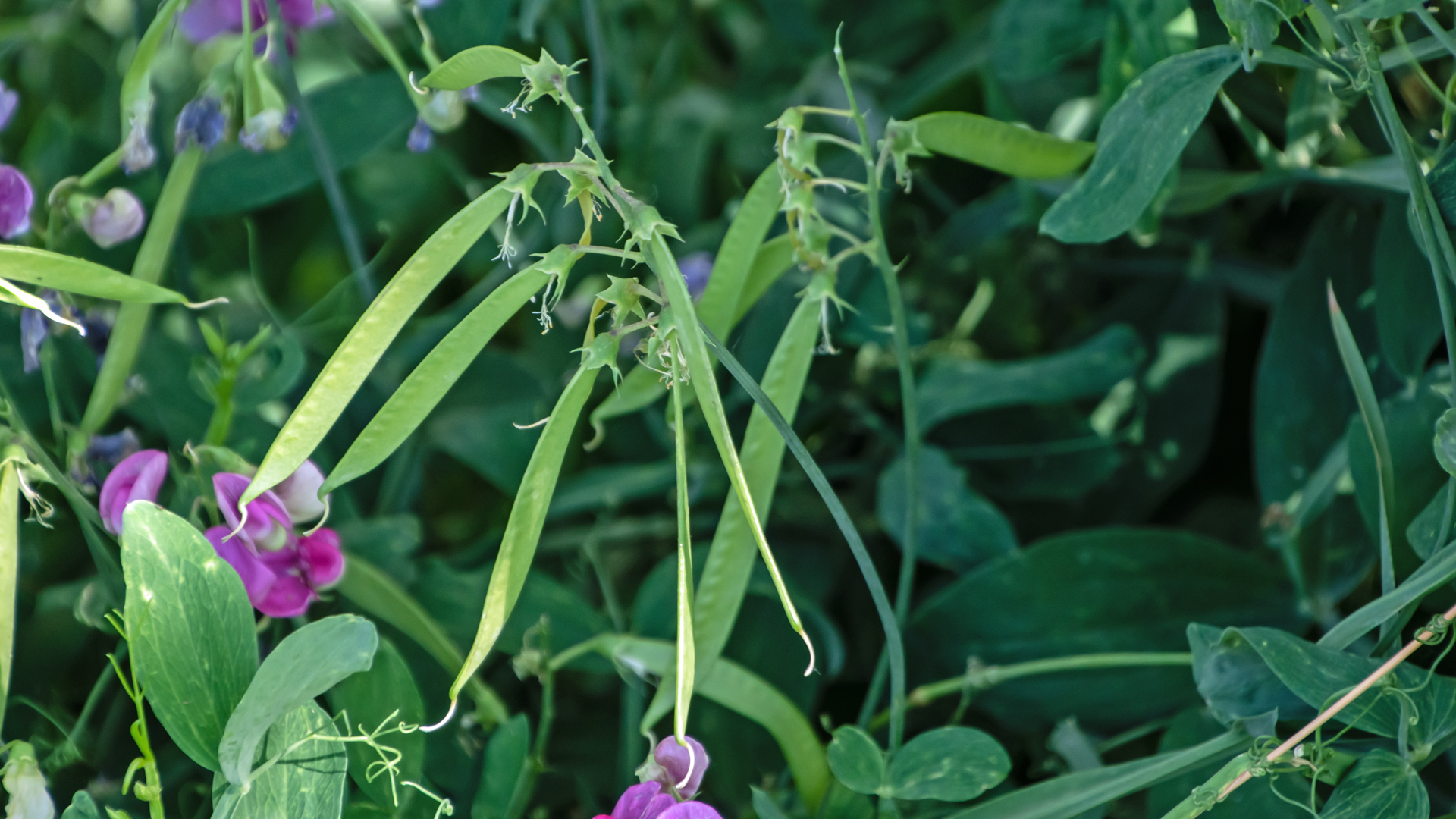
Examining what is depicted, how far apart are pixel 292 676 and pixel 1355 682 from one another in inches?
14.4

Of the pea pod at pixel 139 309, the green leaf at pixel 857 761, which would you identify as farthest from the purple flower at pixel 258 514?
the green leaf at pixel 857 761

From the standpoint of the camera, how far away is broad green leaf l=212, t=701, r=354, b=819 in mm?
345

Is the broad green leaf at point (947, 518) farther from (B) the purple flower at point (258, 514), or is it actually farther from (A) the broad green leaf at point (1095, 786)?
(B) the purple flower at point (258, 514)

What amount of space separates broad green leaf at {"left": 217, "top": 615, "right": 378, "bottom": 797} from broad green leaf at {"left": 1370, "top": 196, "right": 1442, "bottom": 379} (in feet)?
1.49

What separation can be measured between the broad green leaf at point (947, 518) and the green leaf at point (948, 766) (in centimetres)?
14

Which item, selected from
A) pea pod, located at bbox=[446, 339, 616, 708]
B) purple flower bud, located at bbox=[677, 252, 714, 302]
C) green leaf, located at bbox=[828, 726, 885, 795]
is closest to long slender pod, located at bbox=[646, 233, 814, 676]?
pea pod, located at bbox=[446, 339, 616, 708]

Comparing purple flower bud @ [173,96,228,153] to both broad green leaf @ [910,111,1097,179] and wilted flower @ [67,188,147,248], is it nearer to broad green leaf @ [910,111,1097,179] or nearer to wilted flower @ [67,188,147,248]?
wilted flower @ [67,188,147,248]

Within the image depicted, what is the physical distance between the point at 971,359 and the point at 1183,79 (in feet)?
0.77

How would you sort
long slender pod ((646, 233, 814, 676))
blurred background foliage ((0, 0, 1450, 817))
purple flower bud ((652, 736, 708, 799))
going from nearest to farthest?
1. long slender pod ((646, 233, 814, 676))
2. purple flower bud ((652, 736, 708, 799))
3. blurred background foliage ((0, 0, 1450, 817))

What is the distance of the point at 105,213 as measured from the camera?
17.4 inches

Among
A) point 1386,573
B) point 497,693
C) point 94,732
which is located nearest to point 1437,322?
point 1386,573

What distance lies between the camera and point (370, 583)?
1.50ft

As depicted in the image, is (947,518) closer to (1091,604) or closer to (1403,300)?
(1091,604)

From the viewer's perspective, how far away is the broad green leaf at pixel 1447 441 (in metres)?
0.34
